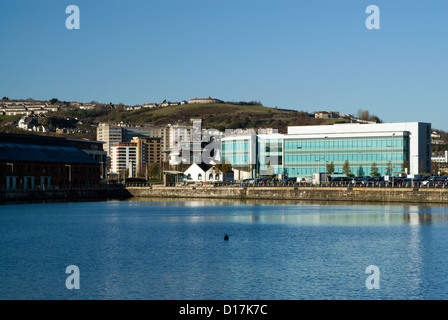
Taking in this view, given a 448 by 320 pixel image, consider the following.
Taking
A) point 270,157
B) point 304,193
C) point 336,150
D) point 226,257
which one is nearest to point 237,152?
point 270,157

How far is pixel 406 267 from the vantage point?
114 ft

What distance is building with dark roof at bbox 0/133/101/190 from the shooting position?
107 m

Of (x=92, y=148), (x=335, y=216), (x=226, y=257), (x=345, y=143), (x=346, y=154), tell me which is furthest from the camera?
(x=92, y=148)

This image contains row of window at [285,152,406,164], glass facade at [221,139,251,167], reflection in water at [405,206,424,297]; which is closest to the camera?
reflection in water at [405,206,424,297]

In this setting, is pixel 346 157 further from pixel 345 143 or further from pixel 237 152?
pixel 237 152

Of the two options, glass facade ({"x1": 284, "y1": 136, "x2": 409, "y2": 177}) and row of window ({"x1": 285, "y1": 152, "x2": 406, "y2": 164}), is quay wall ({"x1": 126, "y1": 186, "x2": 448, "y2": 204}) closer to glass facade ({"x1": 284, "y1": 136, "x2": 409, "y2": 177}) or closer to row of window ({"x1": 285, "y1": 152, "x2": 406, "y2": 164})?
glass facade ({"x1": 284, "y1": 136, "x2": 409, "y2": 177})

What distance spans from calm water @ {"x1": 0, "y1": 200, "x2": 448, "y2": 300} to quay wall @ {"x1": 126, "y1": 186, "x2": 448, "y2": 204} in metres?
18.4

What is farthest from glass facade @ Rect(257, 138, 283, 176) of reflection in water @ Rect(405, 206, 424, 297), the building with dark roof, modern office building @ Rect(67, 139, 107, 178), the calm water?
the calm water

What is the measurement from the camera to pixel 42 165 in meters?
114

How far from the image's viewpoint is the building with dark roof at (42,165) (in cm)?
10694

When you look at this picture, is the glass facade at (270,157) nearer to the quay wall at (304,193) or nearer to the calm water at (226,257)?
the quay wall at (304,193)

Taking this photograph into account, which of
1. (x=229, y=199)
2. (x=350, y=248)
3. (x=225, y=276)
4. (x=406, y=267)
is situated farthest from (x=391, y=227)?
(x=229, y=199)

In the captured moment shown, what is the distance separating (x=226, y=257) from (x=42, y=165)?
270ft

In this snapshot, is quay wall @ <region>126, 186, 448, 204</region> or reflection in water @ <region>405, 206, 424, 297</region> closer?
reflection in water @ <region>405, 206, 424, 297</region>
